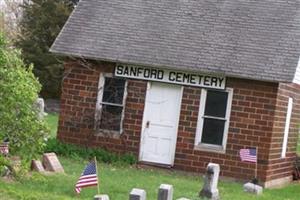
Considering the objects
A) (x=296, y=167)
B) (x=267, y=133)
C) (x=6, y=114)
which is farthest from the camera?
(x=296, y=167)

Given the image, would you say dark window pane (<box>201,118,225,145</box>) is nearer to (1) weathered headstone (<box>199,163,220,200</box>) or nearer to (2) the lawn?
(2) the lawn

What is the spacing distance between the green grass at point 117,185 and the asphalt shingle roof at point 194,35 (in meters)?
2.89

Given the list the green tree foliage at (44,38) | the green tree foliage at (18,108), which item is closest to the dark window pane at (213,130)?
the green tree foliage at (18,108)

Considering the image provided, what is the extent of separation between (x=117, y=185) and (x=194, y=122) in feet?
16.7

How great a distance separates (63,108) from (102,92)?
1254mm

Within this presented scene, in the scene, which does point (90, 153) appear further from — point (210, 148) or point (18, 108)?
point (18, 108)

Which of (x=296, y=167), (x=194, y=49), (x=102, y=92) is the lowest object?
(x=296, y=167)

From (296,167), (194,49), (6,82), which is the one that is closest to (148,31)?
(194,49)

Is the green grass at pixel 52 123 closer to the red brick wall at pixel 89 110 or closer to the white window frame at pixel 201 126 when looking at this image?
the red brick wall at pixel 89 110

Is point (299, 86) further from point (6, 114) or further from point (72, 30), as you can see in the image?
point (6, 114)

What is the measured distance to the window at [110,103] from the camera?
1995cm

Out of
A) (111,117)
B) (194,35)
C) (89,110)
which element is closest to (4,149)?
(111,117)

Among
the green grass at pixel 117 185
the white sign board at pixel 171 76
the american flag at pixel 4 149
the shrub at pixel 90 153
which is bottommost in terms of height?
the green grass at pixel 117 185

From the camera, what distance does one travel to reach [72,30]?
68.1 ft
